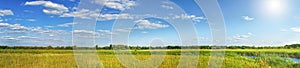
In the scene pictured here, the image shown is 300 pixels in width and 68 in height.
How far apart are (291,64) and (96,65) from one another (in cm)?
865

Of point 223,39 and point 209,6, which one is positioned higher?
point 209,6

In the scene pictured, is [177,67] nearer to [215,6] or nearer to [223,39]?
[223,39]

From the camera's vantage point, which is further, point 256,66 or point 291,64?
point 291,64

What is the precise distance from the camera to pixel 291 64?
17094 mm

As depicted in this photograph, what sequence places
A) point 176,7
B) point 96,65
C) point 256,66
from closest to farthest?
point 176,7
point 96,65
point 256,66

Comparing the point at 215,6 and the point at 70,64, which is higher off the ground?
the point at 215,6

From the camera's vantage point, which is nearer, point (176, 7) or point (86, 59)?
point (176, 7)

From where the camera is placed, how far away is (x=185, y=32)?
10164 mm

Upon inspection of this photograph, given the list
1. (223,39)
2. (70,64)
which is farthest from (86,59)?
(223,39)

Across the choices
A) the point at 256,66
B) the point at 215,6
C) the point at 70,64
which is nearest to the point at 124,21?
the point at 215,6

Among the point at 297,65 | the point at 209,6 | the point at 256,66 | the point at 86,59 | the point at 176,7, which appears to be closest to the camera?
the point at 209,6

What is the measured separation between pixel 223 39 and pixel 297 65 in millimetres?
6980

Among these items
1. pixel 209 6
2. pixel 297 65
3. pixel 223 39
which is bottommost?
pixel 297 65

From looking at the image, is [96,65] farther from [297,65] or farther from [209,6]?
[297,65]
